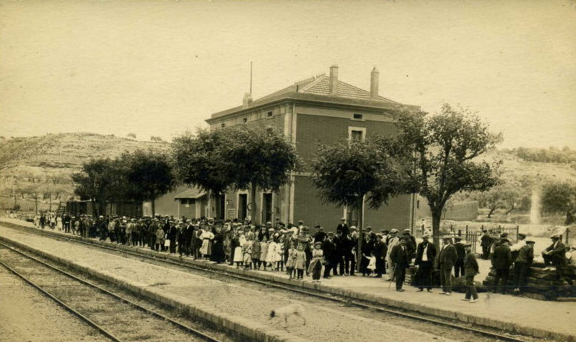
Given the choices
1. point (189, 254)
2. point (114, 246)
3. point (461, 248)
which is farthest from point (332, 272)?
point (114, 246)

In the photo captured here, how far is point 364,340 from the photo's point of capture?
971 cm

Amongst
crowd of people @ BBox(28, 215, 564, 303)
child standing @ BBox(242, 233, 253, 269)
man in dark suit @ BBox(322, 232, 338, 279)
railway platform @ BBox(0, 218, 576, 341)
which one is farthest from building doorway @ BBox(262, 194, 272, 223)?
railway platform @ BBox(0, 218, 576, 341)

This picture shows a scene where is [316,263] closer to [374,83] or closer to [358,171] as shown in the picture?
[358,171]

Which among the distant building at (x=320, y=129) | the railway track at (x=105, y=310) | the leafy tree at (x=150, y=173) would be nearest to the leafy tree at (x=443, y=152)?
the railway track at (x=105, y=310)

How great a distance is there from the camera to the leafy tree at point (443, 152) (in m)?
19.0

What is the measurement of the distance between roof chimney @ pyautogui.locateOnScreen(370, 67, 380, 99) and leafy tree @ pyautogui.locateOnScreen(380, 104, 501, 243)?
17666 millimetres

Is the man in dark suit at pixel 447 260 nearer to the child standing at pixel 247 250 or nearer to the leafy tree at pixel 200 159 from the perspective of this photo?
the child standing at pixel 247 250

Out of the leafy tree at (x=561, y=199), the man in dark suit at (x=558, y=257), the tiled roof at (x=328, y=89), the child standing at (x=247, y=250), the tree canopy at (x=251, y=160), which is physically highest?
the tiled roof at (x=328, y=89)

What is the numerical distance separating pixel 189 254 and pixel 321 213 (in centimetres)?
983

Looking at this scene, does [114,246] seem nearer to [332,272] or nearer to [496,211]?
[332,272]

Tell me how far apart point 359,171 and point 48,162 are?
95.3 meters

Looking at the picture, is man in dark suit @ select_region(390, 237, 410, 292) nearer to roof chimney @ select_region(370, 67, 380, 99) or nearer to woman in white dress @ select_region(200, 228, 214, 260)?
woman in white dress @ select_region(200, 228, 214, 260)

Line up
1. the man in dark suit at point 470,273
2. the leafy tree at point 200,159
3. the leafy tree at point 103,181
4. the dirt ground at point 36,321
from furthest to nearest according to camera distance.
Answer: the leafy tree at point 103,181 < the leafy tree at point 200,159 < the man in dark suit at point 470,273 < the dirt ground at point 36,321

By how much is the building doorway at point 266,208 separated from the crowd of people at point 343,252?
306 inches
